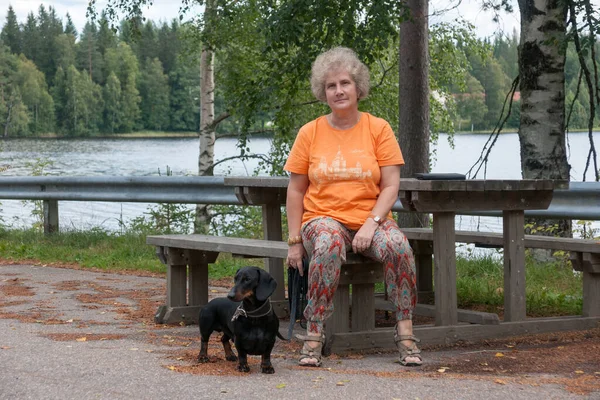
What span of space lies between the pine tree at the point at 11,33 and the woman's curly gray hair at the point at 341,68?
3285 inches

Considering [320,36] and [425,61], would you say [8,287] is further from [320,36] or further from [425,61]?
[425,61]

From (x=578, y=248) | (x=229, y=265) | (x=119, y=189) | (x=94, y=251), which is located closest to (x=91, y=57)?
(x=119, y=189)

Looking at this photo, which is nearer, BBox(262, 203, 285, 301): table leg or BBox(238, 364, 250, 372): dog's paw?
BBox(238, 364, 250, 372): dog's paw

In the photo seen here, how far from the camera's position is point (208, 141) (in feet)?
53.7

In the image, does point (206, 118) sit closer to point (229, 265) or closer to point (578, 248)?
point (229, 265)

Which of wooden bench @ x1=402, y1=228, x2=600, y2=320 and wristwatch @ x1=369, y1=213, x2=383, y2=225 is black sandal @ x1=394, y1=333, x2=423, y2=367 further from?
wooden bench @ x1=402, y1=228, x2=600, y2=320

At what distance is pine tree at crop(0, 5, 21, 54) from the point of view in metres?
86.3

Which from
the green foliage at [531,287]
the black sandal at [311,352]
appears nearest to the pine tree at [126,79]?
the green foliage at [531,287]

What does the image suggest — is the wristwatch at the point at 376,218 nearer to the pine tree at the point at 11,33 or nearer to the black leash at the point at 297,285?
the black leash at the point at 297,285

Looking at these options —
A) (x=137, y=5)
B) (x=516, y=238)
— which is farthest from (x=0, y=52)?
(x=516, y=238)

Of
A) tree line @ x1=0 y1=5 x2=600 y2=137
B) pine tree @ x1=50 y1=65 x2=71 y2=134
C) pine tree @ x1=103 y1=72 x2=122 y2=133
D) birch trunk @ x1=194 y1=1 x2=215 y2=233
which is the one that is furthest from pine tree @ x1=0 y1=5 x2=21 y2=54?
birch trunk @ x1=194 y1=1 x2=215 y2=233

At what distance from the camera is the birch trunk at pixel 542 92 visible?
8531mm

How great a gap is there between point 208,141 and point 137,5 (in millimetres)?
5184

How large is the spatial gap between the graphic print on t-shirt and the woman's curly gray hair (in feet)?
1.35
